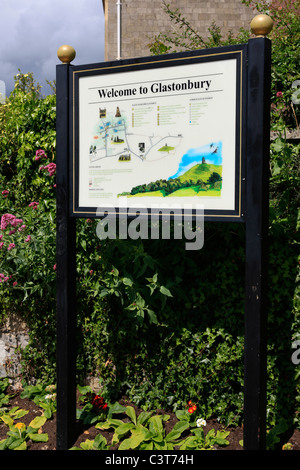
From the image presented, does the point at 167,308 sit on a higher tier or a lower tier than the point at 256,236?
lower

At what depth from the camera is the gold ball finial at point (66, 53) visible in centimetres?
294

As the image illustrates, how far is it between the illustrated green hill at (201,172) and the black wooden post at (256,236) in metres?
0.21

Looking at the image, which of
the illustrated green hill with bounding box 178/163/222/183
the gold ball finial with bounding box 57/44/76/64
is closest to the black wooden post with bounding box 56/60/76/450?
the gold ball finial with bounding box 57/44/76/64

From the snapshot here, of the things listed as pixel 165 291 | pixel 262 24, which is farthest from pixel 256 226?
pixel 262 24

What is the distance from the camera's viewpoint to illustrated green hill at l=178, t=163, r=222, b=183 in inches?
100

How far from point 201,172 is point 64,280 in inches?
47.4

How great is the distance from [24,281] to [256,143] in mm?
2406

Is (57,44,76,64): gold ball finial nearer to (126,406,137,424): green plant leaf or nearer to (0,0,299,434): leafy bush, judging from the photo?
(0,0,299,434): leafy bush

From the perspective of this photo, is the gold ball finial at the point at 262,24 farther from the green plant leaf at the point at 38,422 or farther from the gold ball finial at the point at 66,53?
the green plant leaf at the point at 38,422

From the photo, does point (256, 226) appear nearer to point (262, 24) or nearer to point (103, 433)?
point (262, 24)

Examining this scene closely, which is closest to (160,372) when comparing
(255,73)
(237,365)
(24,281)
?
(237,365)

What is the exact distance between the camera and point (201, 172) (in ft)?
8.47

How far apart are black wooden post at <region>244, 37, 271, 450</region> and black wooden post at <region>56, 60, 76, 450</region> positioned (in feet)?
4.04

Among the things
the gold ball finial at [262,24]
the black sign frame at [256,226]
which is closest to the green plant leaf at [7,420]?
the black sign frame at [256,226]
